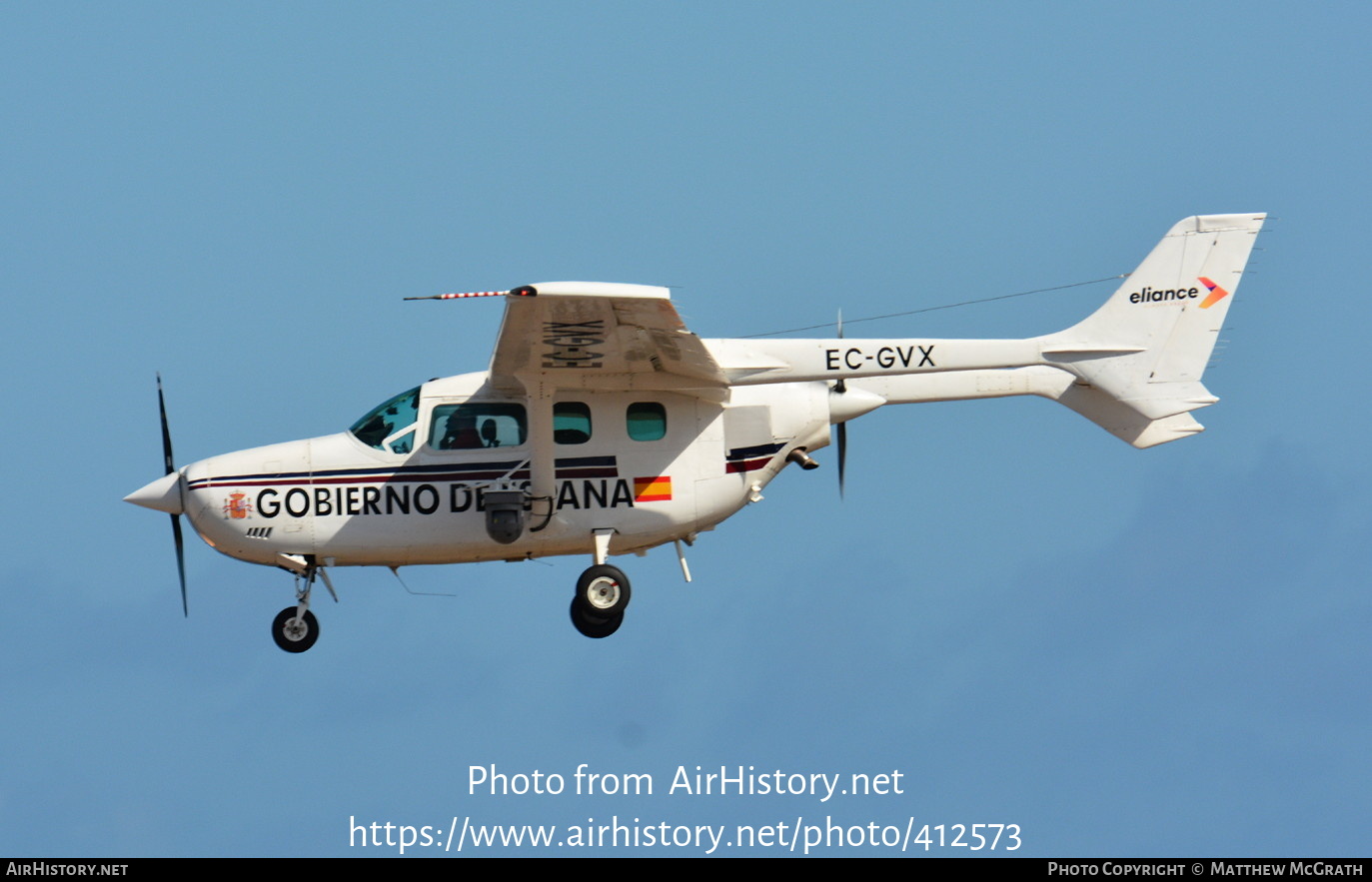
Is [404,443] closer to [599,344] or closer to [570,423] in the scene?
[570,423]

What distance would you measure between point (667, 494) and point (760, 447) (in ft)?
4.64

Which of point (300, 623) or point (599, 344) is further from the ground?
point (599, 344)

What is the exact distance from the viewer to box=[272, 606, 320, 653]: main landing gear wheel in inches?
949

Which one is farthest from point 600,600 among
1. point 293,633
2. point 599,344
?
point 293,633

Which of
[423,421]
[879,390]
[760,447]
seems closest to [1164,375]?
[879,390]

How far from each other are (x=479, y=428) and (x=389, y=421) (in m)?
1.16

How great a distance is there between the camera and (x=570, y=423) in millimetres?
23859

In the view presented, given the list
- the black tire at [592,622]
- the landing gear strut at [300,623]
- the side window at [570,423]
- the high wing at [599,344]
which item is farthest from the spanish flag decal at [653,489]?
the landing gear strut at [300,623]

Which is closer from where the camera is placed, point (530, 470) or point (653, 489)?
point (530, 470)

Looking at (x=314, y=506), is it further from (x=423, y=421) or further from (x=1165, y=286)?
(x=1165, y=286)

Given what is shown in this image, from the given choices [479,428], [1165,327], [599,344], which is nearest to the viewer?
[599,344]

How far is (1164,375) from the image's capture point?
25.3 m

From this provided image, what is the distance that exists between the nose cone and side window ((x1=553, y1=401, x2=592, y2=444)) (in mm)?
4860

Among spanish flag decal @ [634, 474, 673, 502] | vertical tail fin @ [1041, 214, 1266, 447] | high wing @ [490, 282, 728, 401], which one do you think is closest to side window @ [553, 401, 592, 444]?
high wing @ [490, 282, 728, 401]
